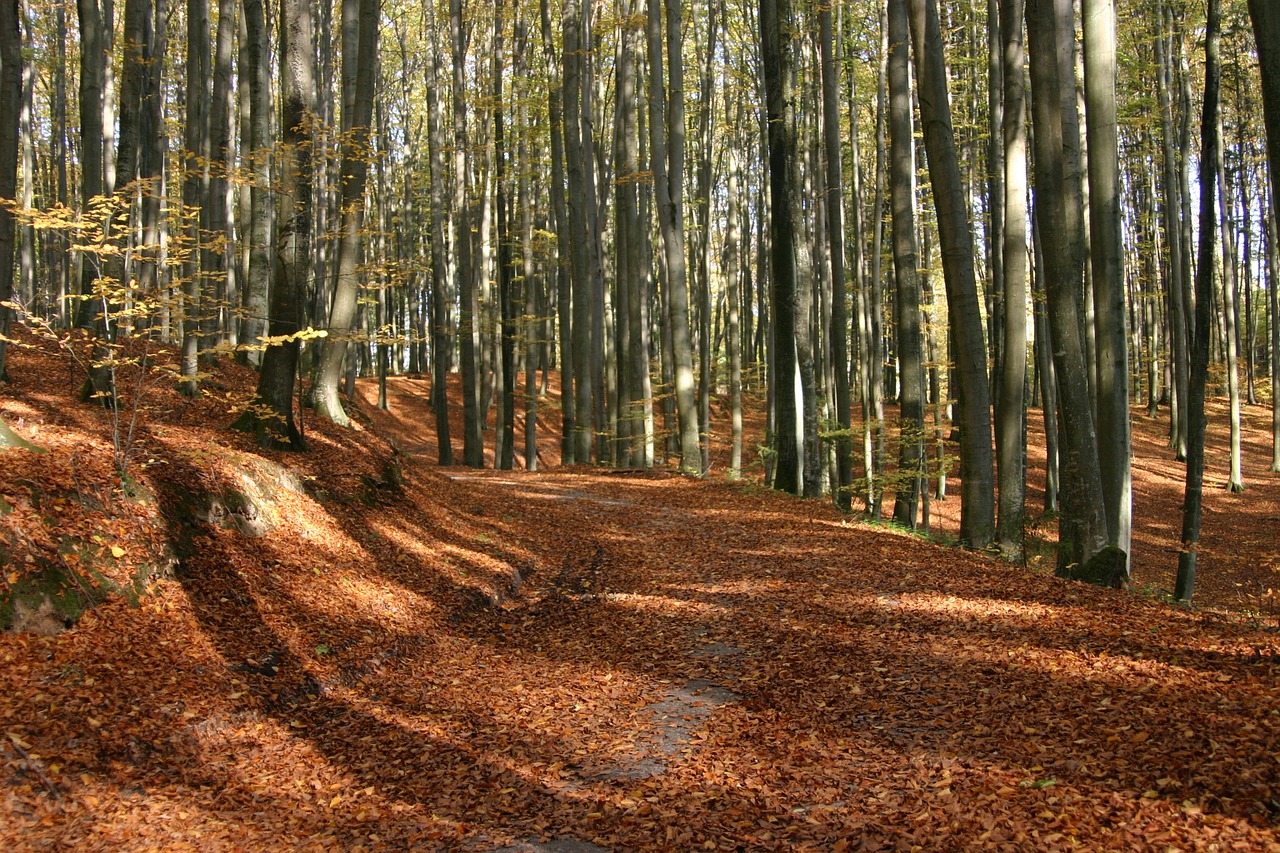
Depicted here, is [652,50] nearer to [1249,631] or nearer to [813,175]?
[813,175]

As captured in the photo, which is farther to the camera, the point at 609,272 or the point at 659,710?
the point at 609,272

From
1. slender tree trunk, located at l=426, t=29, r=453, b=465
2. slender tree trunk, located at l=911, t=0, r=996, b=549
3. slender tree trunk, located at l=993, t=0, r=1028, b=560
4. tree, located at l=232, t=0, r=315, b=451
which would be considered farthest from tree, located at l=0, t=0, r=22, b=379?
slender tree trunk, located at l=426, t=29, r=453, b=465

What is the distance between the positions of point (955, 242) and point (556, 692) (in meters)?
6.79

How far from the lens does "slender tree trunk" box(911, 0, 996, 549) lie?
9680mm

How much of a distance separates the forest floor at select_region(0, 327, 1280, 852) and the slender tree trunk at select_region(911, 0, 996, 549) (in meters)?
1.36

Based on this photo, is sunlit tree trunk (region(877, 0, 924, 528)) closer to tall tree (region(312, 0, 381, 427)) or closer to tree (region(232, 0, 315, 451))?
tall tree (region(312, 0, 381, 427))

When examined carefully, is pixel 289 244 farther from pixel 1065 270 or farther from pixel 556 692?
pixel 1065 270

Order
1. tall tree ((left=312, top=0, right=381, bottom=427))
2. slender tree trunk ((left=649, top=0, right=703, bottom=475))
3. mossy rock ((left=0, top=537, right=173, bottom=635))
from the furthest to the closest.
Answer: slender tree trunk ((left=649, top=0, right=703, bottom=475)) < tall tree ((left=312, top=0, right=381, bottom=427)) < mossy rock ((left=0, top=537, right=173, bottom=635))

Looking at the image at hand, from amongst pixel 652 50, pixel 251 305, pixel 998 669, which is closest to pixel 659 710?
pixel 998 669

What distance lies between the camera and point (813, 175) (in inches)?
749

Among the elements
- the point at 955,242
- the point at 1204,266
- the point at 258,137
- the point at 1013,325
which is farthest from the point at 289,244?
the point at 1204,266

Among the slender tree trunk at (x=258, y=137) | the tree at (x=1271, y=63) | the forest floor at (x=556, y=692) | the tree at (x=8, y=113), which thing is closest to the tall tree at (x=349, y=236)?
the slender tree trunk at (x=258, y=137)

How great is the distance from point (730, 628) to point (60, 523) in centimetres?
480

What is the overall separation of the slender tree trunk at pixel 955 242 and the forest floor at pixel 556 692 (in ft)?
4.45
